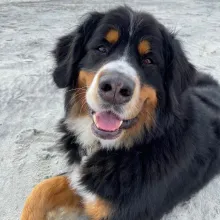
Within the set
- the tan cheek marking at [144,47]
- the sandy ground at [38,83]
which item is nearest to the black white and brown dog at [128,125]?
the tan cheek marking at [144,47]

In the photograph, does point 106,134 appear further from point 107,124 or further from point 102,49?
point 102,49

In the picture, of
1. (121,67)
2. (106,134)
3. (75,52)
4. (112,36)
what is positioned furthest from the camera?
(75,52)

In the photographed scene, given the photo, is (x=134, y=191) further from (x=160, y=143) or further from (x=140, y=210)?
(x=160, y=143)

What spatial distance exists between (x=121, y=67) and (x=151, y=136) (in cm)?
60

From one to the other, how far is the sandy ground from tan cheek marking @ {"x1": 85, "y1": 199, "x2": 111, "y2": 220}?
70 centimetres

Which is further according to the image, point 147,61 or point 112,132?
point 147,61

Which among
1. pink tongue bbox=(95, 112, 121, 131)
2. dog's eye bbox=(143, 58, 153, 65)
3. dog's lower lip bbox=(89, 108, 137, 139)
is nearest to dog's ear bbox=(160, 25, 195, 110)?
dog's eye bbox=(143, 58, 153, 65)

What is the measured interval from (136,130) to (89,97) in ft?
1.53

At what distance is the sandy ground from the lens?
302 cm

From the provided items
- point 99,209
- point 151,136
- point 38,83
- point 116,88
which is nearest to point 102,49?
point 116,88

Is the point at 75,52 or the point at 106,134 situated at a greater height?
the point at 75,52

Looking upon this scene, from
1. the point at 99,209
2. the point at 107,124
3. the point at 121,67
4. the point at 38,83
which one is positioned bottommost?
the point at 38,83

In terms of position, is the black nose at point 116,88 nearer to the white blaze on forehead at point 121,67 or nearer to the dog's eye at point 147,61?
the white blaze on forehead at point 121,67

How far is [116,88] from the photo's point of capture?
82.2 inches
